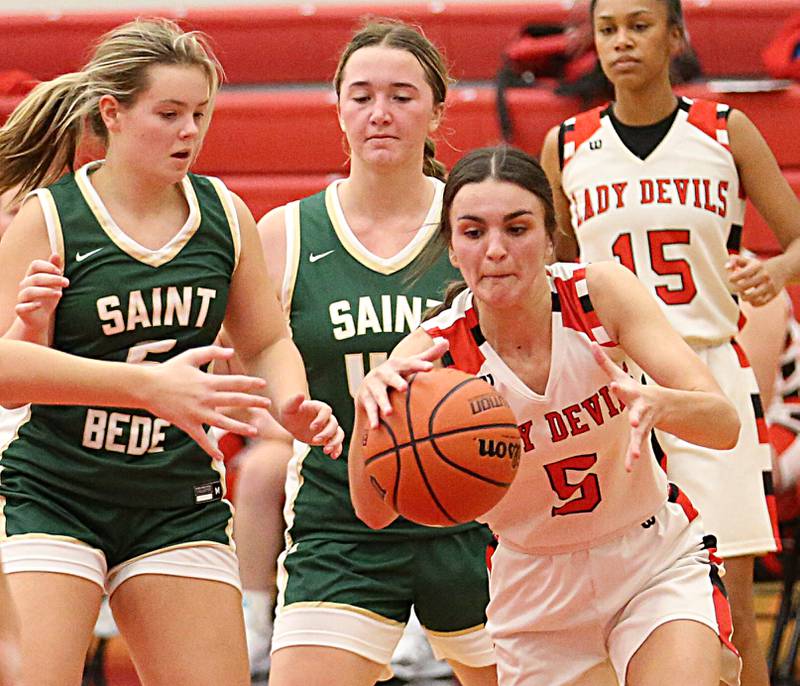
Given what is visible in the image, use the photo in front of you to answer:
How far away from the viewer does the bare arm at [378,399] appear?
3117 millimetres

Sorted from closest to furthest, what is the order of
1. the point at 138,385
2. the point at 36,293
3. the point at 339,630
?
the point at 138,385, the point at 36,293, the point at 339,630

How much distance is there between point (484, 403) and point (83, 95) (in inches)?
52.0

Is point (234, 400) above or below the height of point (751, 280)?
below

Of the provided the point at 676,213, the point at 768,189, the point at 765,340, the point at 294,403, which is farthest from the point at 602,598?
A: the point at 765,340

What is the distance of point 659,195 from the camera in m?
4.75

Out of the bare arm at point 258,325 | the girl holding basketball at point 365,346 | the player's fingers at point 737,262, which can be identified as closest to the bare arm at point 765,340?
the player's fingers at point 737,262

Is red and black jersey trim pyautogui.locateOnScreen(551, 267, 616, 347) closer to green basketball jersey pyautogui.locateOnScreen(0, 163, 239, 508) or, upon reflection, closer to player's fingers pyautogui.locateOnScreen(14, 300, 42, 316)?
green basketball jersey pyautogui.locateOnScreen(0, 163, 239, 508)

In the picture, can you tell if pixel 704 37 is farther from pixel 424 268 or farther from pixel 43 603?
pixel 43 603

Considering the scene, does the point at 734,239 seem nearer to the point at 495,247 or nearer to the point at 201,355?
the point at 495,247

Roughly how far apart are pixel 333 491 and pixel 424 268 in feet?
2.10

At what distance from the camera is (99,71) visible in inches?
142

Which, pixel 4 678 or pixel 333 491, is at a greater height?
pixel 333 491

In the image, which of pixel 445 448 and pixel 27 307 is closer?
pixel 445 448

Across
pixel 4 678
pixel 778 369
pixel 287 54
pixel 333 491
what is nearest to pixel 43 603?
pixel 333 491
